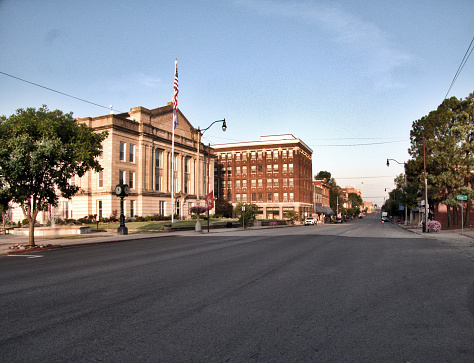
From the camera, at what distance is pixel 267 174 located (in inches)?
3588

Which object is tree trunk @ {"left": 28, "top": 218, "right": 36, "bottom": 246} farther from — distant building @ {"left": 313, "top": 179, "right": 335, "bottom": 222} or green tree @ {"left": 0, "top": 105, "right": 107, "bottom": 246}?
distant building @ {"left": 313, "top": 179, "right": 335, "bottom": 222}

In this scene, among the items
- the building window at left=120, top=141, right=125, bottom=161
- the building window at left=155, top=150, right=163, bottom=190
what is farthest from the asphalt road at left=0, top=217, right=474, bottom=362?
the building window at left=155, top=150, right=163, bottom=190

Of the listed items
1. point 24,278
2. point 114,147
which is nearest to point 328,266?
point 24,278

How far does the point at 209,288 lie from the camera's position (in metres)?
8.21

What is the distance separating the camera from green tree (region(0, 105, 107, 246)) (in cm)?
1833

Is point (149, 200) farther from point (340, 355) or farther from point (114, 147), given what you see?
point (340, 355)

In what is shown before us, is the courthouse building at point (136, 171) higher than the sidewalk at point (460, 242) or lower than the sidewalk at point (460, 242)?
higher

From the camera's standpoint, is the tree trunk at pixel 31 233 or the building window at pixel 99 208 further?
the building window at pixel 99 208

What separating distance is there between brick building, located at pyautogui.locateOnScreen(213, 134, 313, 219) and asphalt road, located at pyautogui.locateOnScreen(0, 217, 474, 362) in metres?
77.8

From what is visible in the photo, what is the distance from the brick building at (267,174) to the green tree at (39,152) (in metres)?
70.1

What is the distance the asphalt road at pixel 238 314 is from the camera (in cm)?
459

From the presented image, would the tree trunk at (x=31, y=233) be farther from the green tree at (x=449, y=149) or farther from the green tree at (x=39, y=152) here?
the green tree at (x=449, y=149)

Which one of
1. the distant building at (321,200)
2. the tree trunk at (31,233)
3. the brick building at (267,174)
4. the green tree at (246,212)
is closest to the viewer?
the tree trunk at (31,233)

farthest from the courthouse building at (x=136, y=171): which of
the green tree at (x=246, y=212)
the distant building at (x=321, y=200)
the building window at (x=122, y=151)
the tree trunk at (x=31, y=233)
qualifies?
the distant building at (x=321, y=200)
